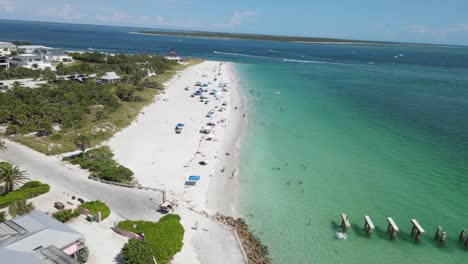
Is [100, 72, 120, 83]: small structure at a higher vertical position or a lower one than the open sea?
higher

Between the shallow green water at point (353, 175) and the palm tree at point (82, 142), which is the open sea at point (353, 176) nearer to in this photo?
the shallow green water at point (353, 175)

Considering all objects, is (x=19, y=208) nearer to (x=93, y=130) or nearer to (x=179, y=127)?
(x=93, y=130)

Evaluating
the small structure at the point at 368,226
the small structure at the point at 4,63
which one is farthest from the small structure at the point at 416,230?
the small structure at the point at 4,63

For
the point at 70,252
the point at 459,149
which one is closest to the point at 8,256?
the point at 70,252

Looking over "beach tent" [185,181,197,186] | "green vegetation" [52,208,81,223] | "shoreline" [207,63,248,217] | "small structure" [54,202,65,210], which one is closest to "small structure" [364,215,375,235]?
"shoreline" [207,63,248,217]

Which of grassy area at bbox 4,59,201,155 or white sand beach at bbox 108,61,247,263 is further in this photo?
grassy area at bbox 4,59,201,155

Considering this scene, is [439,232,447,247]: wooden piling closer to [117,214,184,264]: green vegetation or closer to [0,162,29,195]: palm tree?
[117,214,184,264]: green vegetation

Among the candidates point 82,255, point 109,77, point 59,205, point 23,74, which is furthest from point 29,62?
point 82,255

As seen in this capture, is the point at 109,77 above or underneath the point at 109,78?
above
